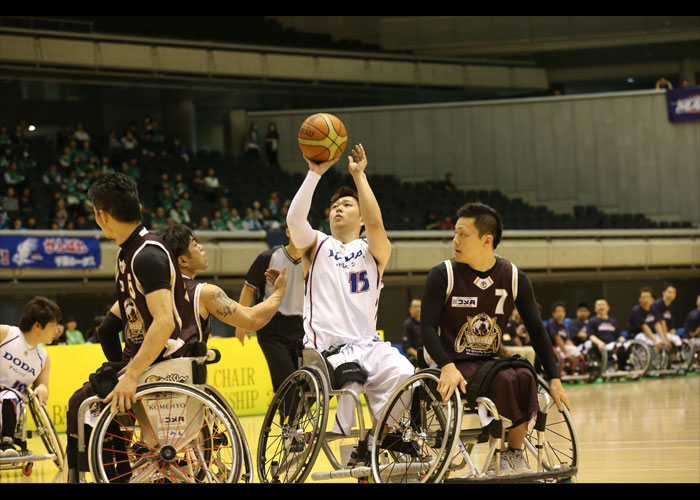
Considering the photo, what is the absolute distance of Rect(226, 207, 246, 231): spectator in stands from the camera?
17.1 metres

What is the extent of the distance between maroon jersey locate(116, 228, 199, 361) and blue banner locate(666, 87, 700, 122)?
19818 millimetres

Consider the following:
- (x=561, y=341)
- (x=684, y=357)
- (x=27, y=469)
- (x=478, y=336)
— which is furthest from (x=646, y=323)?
(x=478, y=336)

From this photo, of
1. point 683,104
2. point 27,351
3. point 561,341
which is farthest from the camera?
point 683,104

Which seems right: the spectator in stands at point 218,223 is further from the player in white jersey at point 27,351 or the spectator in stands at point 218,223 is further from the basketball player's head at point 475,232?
the basketball player's head at point 475,232

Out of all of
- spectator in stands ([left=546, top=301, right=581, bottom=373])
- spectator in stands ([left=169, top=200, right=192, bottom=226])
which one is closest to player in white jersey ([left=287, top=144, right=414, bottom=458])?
spectator in stands ([left=546, top=301, right=581, bottom=373])

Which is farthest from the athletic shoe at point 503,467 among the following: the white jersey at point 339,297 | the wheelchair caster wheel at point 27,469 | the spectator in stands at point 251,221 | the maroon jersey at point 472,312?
the spectator in stands at point 251,221

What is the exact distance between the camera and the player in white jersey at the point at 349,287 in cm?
419

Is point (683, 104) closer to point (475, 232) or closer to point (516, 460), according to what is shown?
point (475, 232)

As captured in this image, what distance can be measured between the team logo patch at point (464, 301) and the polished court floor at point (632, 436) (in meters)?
1.59

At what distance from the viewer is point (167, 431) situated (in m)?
3.59

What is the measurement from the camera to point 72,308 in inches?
607

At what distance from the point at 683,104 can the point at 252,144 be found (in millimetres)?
10427
